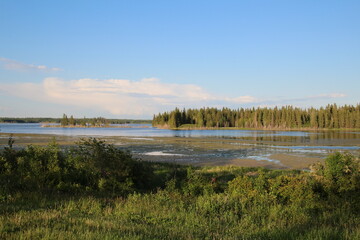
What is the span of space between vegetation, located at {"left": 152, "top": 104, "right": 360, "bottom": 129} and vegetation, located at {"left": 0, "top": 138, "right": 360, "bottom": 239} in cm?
14145

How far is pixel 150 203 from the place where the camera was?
35.1ft

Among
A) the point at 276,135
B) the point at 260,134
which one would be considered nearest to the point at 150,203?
the point at 276,135

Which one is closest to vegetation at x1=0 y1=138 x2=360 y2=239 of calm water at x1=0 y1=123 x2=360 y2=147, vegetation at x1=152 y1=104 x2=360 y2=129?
calm water at x1=0 y1=123 x2=360 y2=147

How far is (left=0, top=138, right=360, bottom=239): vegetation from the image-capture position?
23.4ft

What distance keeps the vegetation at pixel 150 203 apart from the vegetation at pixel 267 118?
464 feet

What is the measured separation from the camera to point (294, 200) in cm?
1209

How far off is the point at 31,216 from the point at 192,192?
7.40m

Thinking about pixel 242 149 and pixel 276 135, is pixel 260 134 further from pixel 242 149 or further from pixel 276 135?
pixel 242 149

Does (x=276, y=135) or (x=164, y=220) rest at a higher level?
(x=164, y=220)

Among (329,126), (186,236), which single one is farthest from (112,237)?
(329,126)

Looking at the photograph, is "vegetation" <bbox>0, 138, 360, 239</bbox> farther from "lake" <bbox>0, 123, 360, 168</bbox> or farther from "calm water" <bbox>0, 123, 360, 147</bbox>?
"calm water" <bbox>0, 123, 360, 147</bbox>

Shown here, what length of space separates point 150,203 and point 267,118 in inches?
6258

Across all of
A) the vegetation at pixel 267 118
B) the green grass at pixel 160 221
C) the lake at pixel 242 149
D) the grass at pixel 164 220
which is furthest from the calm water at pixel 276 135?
the green grass at pixel 160 221

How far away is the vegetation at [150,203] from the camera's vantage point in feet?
23.4
